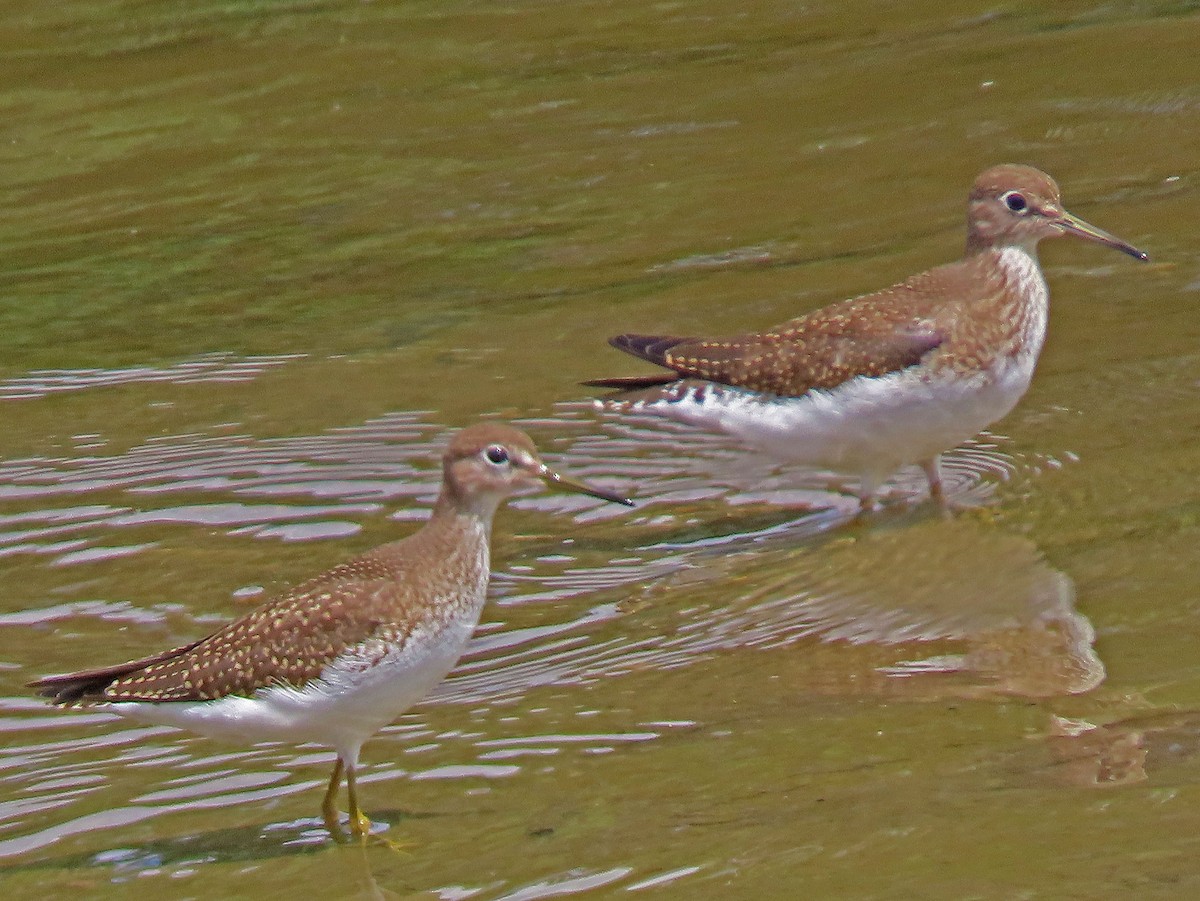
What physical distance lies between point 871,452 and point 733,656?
179cm

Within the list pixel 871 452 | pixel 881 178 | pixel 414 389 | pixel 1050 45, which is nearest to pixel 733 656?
pixel 871 452

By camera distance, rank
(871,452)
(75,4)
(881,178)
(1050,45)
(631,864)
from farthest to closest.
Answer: (75,4)
(1050,45)
(881,178)
(871,452)
(631,864)

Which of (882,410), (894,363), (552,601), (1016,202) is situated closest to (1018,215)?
(1016,202)

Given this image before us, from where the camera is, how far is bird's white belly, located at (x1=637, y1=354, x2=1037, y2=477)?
30.1 feet

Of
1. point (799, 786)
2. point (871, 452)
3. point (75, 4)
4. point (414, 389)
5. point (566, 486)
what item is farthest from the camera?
point (75, 4)

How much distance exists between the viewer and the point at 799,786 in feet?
21.6

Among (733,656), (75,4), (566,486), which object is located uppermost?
(75,4)

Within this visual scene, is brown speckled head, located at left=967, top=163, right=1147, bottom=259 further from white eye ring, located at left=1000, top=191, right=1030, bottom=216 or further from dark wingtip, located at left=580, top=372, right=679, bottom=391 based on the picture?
dark wingtip, located at left=580, top=372, right=679, bottom=391

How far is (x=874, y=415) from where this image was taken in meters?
9.26

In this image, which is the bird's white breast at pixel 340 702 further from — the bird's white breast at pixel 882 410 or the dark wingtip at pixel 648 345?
the dark wingtip at pixel 648 345

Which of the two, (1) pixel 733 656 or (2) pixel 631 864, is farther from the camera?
(1) pixel 733 656

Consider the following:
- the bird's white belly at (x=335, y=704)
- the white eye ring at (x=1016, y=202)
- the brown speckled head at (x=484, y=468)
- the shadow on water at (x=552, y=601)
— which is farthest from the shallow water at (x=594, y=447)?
the white eye ring at (x=1016, y=202)

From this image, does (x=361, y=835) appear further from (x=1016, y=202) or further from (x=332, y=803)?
(x=1016, y=202)

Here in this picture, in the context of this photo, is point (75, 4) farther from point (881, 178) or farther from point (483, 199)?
point (881, 178)
